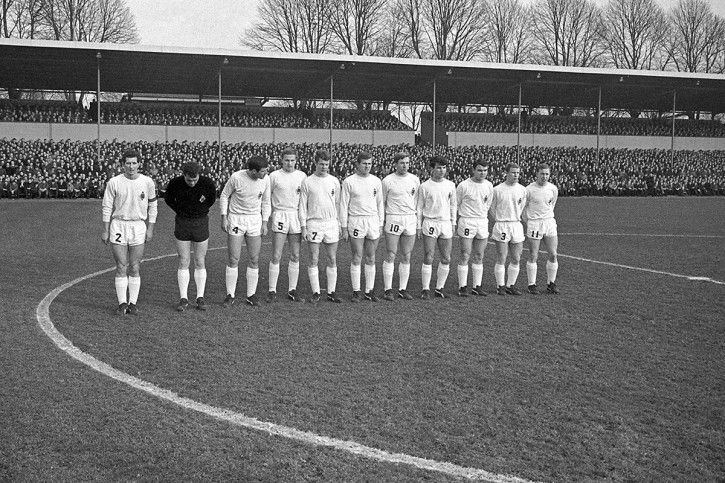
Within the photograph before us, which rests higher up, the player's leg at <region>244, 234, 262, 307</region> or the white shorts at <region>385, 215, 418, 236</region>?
the white shorts at <region>385, 215, 418, 236</region>

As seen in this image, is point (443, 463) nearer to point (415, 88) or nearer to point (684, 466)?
point (684, 466)

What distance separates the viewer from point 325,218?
10359 millimetres

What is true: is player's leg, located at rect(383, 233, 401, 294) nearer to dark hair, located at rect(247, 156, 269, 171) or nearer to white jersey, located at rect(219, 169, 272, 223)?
white jersey, located at rect(219, 169, 272, 223)

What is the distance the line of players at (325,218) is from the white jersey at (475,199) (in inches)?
0.6

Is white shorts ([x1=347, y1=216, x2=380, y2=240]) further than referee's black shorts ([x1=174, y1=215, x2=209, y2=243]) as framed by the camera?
Yes

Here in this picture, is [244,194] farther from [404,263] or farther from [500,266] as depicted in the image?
[500,266]

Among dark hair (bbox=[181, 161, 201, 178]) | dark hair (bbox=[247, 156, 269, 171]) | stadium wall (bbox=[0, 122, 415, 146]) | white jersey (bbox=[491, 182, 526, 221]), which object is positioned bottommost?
white jersey (bbox=[491, 182, 526, 221])

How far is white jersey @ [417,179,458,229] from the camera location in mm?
10719

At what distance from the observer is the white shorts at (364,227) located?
34.2ft

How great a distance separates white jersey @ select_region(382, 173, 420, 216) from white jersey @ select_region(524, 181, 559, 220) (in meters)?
1.84

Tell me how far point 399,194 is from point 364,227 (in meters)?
0.71

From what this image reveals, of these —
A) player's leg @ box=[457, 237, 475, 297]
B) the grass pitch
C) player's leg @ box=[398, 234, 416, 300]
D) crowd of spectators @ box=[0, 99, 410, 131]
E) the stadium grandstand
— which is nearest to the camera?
the grass pitch

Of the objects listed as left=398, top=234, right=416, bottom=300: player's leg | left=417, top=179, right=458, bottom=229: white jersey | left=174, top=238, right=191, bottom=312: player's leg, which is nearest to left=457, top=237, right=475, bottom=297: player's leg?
left=417, top=179, right=458, bottom=229: white jersey

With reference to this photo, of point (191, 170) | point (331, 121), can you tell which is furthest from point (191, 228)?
point (331, 121)
